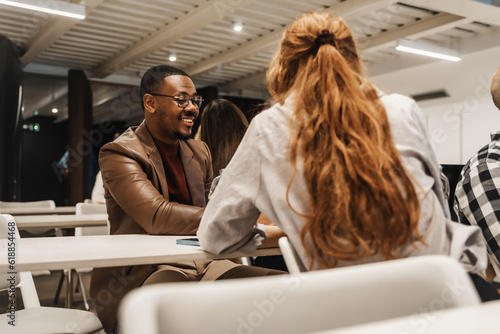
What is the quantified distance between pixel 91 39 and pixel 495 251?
8251mm

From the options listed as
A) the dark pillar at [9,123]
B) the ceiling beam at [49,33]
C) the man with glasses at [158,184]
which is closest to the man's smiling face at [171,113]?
the man with glasses at [158,184]

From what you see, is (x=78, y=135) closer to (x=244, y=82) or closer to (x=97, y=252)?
(x=244, y=82)

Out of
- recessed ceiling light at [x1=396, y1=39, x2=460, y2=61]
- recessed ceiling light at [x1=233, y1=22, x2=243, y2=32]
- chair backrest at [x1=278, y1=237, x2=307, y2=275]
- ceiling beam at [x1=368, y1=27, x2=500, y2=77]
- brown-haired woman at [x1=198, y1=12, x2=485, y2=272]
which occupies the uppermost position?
recessed ceiling light at [x1=233, y1=22, x2=243, y2=32]

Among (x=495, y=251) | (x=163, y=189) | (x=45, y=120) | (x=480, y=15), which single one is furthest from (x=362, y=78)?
(x=45, y=120)

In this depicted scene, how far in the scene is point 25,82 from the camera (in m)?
10.0

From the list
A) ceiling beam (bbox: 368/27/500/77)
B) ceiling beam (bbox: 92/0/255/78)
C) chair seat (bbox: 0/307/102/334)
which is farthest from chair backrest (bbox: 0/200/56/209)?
ceiling beam (bbox: 368/27/500/77)

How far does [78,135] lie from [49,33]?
8.53 feet

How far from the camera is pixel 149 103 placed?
215 cm

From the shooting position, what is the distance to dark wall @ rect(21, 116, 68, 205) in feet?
39.0

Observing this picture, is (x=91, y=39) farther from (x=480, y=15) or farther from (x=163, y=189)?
(x=163, y=189)

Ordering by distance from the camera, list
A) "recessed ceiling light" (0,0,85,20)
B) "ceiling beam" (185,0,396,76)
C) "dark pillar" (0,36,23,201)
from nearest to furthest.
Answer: "recessed ceiling light" (0,0,85,20), "ceiling beam" (185,0,396,76), "dark pillar" (0,36,23,201)

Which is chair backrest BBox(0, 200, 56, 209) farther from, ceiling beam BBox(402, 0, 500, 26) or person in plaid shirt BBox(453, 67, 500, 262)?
ceiling beam BBox(402, 0, 500, 26)

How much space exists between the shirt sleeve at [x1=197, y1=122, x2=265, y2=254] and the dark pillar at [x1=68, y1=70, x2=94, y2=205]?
8.78m

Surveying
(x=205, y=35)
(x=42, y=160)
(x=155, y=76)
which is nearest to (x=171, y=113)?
(x=155, y=76)
